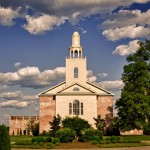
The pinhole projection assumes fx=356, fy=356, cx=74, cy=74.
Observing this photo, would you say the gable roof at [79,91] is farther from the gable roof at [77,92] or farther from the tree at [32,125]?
the tree at [32,125]

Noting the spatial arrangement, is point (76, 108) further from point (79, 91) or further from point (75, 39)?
point (75, 39)

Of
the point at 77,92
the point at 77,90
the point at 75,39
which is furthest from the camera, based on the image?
the point at 75,39

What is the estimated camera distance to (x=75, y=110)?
63.9m

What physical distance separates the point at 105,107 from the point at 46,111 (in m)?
11.2

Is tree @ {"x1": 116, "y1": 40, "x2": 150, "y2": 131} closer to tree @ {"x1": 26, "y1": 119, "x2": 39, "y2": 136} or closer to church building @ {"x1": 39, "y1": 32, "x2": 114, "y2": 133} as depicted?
church building @ {"x1": 39, "y1": 32, "x2": 114, "y2": 133}

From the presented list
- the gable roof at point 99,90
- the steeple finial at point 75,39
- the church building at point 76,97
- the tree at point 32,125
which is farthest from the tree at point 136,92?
the tree at point 32,125

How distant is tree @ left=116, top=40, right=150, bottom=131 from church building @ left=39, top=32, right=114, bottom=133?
752cm

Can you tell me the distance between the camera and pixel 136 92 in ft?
183

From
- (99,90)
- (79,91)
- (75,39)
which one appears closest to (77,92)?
(79,91)

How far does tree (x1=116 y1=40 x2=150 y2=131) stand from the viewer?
54.4 metres

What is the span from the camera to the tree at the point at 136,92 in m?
54.4

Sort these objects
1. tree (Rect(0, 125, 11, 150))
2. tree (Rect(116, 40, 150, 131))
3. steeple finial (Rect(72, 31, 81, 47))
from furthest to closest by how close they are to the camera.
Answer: steeple finial (Rect(72, 31, 81, 47)) → tree (Rect(116, 40, 150, 131)) → tree (Rect(0, 125, 11, 150))

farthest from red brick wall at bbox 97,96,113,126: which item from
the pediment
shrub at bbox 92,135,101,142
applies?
shrub at bbox 92,135,101,142

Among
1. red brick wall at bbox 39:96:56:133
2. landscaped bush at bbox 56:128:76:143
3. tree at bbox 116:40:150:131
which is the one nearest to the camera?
landscaped bush at bbox 56:128:76:143
